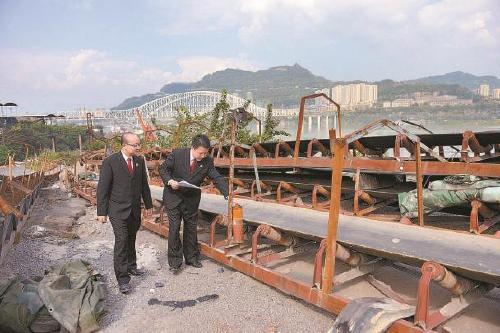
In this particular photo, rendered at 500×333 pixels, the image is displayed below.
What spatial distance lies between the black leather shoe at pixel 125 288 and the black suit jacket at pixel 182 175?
1.04 meters

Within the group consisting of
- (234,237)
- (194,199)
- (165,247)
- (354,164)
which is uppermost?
(354,164)

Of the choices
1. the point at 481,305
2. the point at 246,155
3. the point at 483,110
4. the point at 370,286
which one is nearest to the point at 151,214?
the point at 246,155

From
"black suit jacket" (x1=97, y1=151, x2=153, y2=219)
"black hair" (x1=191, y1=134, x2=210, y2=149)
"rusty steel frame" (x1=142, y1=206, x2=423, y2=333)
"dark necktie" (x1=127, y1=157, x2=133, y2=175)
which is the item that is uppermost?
"black hair" (x1=191, y1=134, x2=210, y2=149)

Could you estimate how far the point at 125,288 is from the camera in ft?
15.0

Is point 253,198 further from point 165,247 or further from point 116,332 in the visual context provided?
point 116,332

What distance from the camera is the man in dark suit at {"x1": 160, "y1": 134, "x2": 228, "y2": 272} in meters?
5.01

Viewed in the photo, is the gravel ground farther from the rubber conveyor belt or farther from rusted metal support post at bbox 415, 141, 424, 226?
rusted metal support post at bbox 415, 141, 424, 226

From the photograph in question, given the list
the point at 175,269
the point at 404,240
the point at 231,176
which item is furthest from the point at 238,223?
the point at 404,240

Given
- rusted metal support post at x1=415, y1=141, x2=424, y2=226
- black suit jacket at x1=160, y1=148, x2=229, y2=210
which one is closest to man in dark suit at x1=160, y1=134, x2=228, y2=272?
black suit jacket at x1=160, y1=148, x2=229, y2=210

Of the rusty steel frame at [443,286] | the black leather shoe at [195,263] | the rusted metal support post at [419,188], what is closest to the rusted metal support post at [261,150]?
the black leather shoe at [195,263]

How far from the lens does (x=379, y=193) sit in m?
5.36

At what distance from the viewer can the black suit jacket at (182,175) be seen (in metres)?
5.03

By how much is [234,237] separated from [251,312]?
1.18 metres

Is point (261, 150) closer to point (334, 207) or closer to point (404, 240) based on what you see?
point (404, 240)
